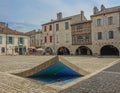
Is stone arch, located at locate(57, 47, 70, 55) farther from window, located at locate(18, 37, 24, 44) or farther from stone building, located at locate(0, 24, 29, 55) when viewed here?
window, located at locate(18, 37, 24, 44)

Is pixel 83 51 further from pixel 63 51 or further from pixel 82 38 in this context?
pixel 63 51

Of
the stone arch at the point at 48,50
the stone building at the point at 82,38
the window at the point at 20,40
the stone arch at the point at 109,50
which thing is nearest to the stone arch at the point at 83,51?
the stone building at the point at 82,38

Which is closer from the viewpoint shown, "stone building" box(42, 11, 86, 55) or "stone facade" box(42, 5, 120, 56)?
"stone facade" box(42, 5, 120, 56)

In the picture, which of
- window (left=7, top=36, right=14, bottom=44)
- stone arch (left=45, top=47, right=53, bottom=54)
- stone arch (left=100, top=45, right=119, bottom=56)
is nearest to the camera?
stone arch (left=100, top=45, right=119, bottom=56)

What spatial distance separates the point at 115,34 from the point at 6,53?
24.4m

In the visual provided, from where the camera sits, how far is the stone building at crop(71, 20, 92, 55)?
37531 mm

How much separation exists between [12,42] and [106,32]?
73.5 feet

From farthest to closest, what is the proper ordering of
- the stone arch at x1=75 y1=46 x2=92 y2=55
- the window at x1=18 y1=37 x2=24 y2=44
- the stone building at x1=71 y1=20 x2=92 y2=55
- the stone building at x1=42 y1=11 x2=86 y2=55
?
the window at x1=18 y1=37 x2=24 y2=44
the stone building at x1=42 y1=11 x2=86 y2=55
the stone arch at x1=75 y1=46 x2=92 y2=55
the stone building at x1=71 y1=20 x2=92 y2=55

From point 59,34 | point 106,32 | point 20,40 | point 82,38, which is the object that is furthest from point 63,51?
point 106,32

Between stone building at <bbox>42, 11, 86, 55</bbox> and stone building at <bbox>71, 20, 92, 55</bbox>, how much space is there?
4.32 feet

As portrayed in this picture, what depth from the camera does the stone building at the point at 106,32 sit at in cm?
3347

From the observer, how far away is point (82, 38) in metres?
38.7

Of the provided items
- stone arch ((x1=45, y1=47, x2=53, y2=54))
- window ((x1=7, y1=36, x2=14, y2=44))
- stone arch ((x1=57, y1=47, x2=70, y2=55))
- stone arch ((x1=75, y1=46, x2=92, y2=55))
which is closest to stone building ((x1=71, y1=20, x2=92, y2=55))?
stone arch ((x1=75, y1=46, x2=92, y2=55))

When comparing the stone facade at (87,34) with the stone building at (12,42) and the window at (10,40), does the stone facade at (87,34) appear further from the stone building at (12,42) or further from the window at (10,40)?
the window at (10,40)
